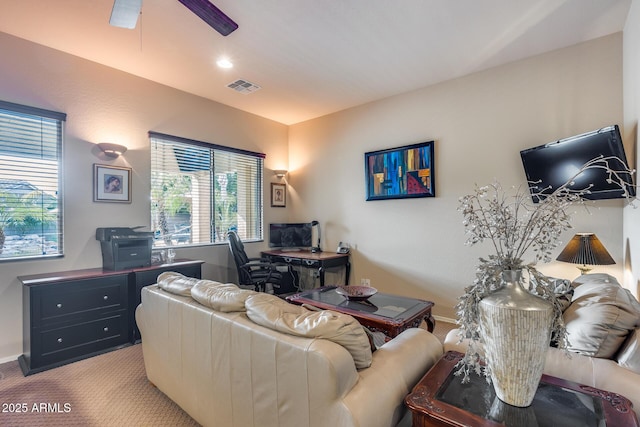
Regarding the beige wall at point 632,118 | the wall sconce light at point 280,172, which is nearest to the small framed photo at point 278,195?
the wall sconce light at point 280,172

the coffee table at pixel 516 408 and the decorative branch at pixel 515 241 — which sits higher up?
the decorative branch at pixel 515 241

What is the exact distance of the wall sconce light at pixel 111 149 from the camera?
10.5 feet

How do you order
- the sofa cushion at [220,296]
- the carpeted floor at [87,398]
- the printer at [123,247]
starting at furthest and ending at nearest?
the printer at [123,247], the carpeted floor at [87,398], the sofa cushion at [220,296]

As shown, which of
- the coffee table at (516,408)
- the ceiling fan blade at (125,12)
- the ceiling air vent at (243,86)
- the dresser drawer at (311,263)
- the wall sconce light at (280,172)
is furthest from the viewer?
the wall sconce light at (280,172)

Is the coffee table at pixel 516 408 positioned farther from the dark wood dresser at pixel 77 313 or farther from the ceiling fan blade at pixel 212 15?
the dark wood dresser at pixel 77 313

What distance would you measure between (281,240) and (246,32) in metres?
3.00

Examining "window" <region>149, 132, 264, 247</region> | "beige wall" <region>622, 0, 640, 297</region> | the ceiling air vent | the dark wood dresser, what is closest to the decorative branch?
"beige wall" <region>622, 0, 640, 297</region>

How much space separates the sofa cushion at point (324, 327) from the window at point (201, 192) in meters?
2.96

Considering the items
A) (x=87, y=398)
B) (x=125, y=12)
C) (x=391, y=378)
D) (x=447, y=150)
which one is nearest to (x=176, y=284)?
(x=87, y=398)

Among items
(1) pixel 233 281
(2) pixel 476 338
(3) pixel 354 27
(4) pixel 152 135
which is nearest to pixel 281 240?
(1) pixel 233 281

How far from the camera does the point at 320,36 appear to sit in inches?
109

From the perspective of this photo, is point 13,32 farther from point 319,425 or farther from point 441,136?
point 441,136

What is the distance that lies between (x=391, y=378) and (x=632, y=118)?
2.68 metres

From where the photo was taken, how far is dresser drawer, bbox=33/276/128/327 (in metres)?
2.57
